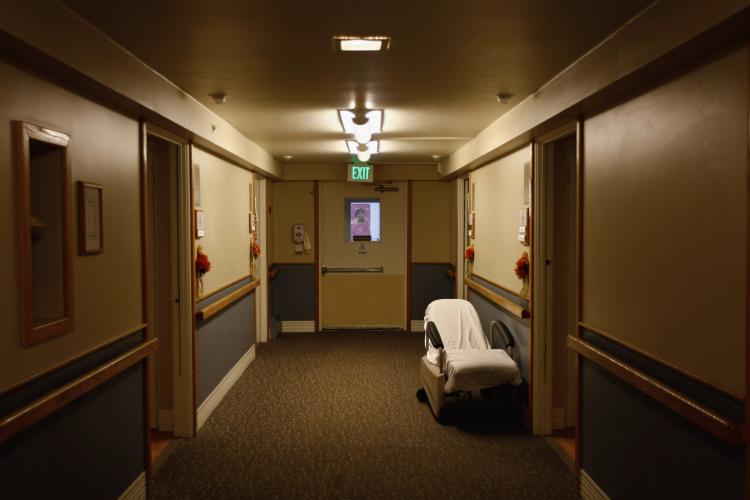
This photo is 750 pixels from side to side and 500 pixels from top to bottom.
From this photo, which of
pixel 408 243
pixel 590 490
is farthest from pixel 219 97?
pixel 408 243

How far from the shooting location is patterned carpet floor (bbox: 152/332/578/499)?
10.5 ft

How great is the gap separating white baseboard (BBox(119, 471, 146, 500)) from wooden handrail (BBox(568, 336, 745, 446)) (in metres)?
2.51

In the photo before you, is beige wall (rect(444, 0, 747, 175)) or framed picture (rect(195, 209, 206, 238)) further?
framed picture (rect(195, 209, 206, 238))

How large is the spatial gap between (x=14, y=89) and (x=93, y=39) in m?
0.44

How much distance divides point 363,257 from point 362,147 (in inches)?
93.8

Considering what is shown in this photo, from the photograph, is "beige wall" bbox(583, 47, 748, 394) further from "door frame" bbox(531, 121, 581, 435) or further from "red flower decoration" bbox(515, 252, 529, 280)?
"red flower decoration" bbox(515, 252, 529, 280)

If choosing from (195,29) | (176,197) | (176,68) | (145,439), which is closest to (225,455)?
(145,439)

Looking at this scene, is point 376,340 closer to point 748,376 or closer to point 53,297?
point 53,297

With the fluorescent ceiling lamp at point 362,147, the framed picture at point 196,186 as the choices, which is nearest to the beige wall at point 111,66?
the framed picture at point 196,186

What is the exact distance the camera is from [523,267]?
396 centimetres

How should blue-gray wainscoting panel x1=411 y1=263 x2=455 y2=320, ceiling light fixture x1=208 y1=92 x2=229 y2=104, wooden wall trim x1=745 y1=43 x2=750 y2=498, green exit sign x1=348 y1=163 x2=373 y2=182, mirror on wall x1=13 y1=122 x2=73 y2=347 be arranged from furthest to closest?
1. blue-gray wainscoting panel x1=411 y1=263 x2=455 y2=320
2. green exit sign x1=348 y1=163 x2=373 y2=182
3. ceiling light fixture x1=208 y1=92 x2=229 y2=104
4. mirror on wall x1=13 y1=122 x2=73 y2=347
5. wooden wall trim x1=745 y1=43 x2=750 y2=498

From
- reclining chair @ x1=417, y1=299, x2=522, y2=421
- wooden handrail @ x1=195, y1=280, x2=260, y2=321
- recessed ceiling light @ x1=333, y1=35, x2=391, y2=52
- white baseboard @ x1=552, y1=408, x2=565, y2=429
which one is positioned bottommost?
white baseboard @ x1=552, y1=408, x2=565, y2=429

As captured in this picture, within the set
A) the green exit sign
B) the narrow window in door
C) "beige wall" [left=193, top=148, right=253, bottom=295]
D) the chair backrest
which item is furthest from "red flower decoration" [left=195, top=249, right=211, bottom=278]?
the narrow window in door

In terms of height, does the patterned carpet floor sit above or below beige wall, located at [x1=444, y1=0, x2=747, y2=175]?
below
